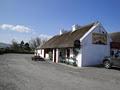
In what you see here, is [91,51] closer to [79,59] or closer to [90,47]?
[90,47]

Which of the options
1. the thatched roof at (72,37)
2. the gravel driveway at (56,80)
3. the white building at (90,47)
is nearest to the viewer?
the gravel driveway at (56,80)

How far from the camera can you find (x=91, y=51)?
23047 millimetres

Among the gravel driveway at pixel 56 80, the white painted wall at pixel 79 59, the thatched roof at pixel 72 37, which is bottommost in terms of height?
the gravel driveway at pixel 56 80

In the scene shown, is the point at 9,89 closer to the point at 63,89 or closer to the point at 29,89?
the point at 29,89

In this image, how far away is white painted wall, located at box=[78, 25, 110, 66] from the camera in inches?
887

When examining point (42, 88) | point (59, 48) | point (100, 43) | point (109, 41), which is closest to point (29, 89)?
point (42, 88)

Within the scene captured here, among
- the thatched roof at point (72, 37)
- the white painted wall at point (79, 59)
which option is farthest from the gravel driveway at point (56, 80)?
the thatched roof at point (72, 37)

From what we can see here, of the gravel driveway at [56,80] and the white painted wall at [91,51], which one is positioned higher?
the white painted wall at [91,51]

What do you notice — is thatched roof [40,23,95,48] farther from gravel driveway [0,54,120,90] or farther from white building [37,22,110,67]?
gravel driveway [0,54,120,90]

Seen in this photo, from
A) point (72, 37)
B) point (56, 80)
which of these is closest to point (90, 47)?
point (72, 37)

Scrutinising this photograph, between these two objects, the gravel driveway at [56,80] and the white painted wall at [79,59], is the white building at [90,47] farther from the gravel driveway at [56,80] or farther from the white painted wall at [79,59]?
the gravel driveway at [56,80]

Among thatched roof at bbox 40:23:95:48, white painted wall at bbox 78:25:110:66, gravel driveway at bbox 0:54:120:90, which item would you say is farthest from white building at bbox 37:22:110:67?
gravel driveway at bbox 0:54:120:90

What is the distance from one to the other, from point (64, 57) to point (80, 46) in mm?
5625

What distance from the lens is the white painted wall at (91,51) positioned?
2252 centimetres
